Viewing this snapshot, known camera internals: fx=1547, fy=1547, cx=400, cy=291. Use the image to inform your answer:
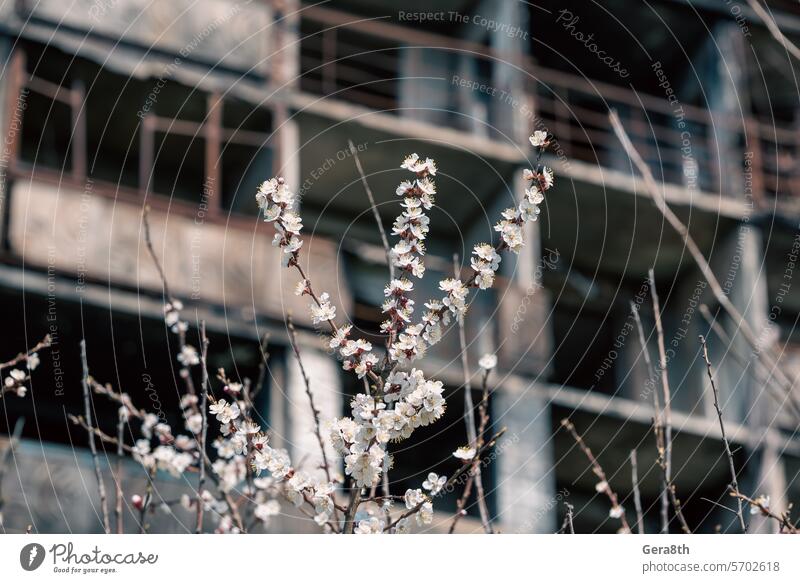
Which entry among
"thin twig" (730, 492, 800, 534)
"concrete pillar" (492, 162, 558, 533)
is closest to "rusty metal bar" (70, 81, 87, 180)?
"concrete pillar" (492, 162, 558, 533)

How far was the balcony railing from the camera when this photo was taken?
9.20 m

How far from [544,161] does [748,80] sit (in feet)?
7.03

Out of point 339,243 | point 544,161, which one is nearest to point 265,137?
point 339,243

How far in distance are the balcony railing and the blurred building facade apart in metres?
0.02

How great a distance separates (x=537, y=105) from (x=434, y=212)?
122 centimetres

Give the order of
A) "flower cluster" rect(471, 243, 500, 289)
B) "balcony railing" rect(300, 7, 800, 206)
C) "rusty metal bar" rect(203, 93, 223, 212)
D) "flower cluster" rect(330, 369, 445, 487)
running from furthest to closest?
"balcony railing" rect(300, 7, 800, 206) < "rusty metal bar" rect(203, 93, 223, 212) < "flower cluster" rect(471, 243, 500, 289) < "flower cluster" rect(330, 369, 445, 487)

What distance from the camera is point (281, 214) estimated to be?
2900mm

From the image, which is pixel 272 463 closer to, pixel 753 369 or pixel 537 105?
pixel 753 369

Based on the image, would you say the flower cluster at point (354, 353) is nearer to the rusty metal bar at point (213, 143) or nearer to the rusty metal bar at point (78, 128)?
the rusty metal bar at point (213, 143)

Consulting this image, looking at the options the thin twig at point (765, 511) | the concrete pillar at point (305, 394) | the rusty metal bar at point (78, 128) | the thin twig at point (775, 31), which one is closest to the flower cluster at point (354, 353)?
the thin twig at point (765, 511)

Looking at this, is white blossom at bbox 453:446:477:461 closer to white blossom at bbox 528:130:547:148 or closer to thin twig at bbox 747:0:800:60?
white blossom at bbox 528:130:547:148

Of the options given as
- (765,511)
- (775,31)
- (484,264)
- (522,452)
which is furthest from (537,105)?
(765,511)

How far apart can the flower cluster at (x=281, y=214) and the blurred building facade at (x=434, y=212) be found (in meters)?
3.00
